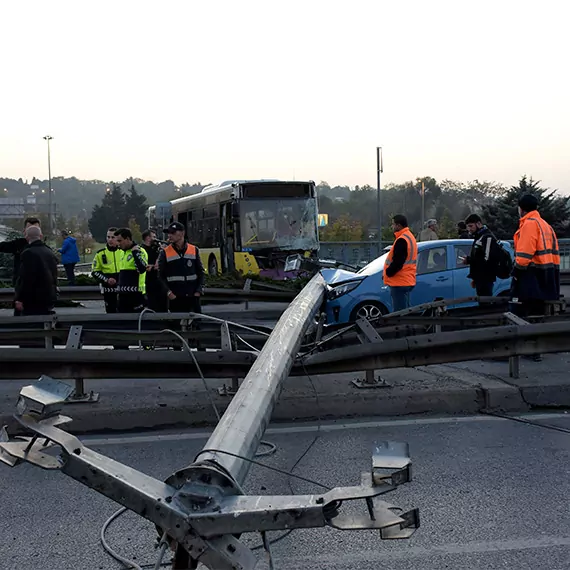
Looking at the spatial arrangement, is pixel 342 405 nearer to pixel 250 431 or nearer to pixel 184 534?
pixel 250 431

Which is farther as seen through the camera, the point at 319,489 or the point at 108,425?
the point at 108,425

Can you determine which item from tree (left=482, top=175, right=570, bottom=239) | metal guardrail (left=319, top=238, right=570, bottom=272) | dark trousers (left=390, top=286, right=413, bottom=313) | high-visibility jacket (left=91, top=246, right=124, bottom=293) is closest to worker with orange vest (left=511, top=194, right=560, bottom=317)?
dark trousers (left=390, top=286, right=413, bottom=313)

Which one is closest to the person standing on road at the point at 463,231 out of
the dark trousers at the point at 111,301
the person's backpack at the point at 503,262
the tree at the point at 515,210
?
the person's backpack at the point at 503,262

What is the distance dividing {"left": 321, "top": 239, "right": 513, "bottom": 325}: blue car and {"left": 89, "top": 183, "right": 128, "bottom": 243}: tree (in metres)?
90.8

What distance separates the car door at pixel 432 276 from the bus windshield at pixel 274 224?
8.49m

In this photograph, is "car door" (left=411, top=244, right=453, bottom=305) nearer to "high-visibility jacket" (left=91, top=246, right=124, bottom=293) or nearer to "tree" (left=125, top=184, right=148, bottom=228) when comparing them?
"high-visibility jacket" (left=91, top=246, right=124, bottom=293)

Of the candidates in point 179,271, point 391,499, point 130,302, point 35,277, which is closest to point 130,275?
point 130,302

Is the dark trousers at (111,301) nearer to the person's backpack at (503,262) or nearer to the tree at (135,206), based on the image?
the person's backpack at (503,262)

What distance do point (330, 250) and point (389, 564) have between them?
83.6 ft

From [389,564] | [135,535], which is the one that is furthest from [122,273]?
[389,564]

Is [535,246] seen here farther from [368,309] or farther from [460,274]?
[368,309]

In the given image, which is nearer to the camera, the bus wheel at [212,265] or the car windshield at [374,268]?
the car windshield at [374,268]

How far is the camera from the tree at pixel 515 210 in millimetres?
44875

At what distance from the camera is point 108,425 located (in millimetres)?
6430
